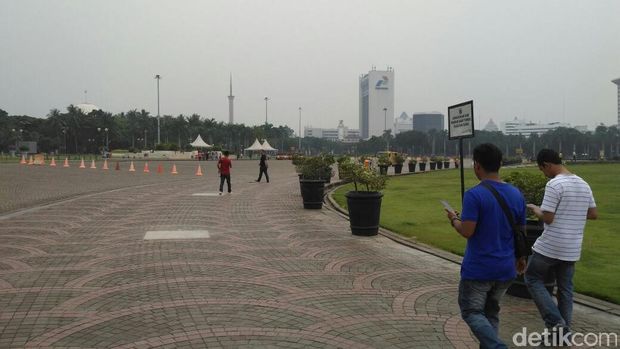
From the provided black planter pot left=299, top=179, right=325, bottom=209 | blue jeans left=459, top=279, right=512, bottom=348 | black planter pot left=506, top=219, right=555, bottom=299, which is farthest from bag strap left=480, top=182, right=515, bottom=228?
black planter pot left=299, top=179, right=325, bottom=209

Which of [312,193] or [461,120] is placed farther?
[312,193]

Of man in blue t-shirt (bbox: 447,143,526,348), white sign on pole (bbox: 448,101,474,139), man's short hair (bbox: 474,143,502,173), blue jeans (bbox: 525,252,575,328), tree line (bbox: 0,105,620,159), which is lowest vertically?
blue jeans (bbox: 525,252,575,328)

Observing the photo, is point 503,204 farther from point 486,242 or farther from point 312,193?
point 312,193

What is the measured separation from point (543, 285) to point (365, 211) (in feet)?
20.7

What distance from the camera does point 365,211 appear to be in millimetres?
10977

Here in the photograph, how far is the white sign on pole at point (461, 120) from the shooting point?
8.20 m

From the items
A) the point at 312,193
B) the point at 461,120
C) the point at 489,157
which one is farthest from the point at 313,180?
the point at 489,157

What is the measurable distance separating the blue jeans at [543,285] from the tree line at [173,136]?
273 feet

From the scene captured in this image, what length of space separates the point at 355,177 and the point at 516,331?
21.0ft

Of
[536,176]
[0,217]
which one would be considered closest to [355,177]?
[536,176]

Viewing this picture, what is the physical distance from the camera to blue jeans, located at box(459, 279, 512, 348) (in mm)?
3666

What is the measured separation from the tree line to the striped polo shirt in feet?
273

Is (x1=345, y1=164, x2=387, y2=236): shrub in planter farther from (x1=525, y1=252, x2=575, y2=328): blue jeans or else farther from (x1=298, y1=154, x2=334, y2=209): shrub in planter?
(x1=525, y1=252, x2=575, y2=328): blue jeans

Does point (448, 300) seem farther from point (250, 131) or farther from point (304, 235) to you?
point (250, 131)
